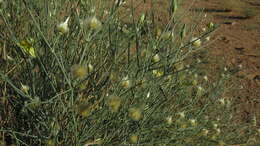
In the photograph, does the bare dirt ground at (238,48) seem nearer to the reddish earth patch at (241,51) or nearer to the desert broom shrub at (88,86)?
the reddish earth patch at (241,51)

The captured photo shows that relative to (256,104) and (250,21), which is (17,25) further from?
(250,21)

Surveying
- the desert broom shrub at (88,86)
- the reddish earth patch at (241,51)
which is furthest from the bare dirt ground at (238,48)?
the desert broom shrub at (88,86)

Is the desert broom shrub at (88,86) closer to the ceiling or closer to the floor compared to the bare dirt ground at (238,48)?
closer to the ceiling

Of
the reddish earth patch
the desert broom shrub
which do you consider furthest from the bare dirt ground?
the desert broom shrub

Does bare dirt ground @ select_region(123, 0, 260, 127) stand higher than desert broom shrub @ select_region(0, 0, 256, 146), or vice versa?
desert broom shrub @ select_region(0, 0, 256, 146)

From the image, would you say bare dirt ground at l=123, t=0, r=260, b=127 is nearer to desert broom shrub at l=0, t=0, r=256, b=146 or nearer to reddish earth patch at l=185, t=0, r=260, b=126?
reddish earth patch at l=185, t=0, r=260, b=126

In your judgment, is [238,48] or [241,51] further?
[238,48]

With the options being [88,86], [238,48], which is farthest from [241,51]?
[88,86]

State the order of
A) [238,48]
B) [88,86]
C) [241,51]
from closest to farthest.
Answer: [88,86]
[241,51]
[238,48]

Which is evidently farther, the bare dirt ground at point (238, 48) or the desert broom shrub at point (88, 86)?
the bare dirt ground at point (238, 48)

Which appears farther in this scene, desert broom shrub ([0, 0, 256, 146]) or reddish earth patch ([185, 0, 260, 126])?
reddish earth patch ([185, 0, 260, 126])

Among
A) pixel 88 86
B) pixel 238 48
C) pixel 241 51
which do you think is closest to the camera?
pixel 88 86

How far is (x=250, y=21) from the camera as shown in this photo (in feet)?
18.4

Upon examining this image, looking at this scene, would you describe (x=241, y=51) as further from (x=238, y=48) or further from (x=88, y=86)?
(x=88, y=86)
